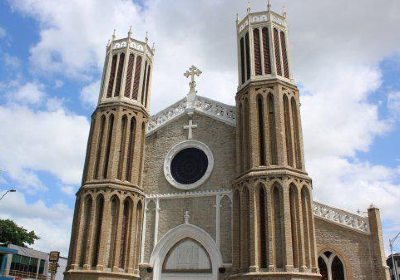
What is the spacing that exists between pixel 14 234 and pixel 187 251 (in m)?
36.8

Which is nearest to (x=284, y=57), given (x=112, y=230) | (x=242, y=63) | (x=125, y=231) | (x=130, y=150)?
(x=242, y=63)

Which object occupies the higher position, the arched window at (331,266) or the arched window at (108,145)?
the arched window at (108,145)

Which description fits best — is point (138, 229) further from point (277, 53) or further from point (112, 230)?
point (277, 53)

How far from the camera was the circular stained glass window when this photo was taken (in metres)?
20.0

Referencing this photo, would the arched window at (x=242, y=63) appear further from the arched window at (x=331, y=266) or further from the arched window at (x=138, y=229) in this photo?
the arched window at (x=331, y=266)

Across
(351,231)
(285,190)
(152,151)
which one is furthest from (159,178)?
(351,231)

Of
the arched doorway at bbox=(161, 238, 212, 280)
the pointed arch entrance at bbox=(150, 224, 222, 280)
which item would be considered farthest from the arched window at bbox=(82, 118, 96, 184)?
the arched doorway at bbox=(161, 238, 212, 280)

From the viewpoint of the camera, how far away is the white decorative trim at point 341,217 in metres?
17.5

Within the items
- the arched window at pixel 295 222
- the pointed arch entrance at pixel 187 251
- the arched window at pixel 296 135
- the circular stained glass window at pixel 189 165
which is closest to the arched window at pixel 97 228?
the pointed arch entrance at pixel 187 251

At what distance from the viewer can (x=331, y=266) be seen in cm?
1727

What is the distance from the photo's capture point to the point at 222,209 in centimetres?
1856

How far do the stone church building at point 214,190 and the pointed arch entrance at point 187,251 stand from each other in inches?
1.8

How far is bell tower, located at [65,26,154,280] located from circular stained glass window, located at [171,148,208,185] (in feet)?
6.09

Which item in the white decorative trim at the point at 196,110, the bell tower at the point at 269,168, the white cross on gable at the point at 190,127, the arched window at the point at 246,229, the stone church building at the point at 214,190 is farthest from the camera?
the white cross on gable at the point at 190,127
